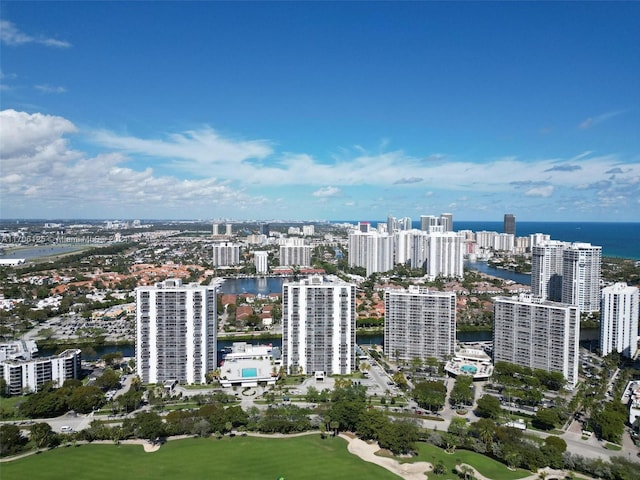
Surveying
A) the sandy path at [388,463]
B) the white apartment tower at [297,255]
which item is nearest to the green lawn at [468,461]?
the sandy path at [388,463]

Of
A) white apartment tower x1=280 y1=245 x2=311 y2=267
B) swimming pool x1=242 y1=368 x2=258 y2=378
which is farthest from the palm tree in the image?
white apartment tower x1=280 y1=245 x2=311 y2=267

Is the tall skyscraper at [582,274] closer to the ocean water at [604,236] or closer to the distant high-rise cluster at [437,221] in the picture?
the ocean water at [604,236]

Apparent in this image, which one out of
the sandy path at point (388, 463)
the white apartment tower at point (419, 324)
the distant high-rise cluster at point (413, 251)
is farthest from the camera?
the distant high-rise cluster at point (413, 251)

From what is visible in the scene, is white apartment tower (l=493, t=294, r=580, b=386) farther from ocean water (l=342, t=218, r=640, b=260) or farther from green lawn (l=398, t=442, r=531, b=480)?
ocean water (l=342, t=218, r=640, b=260)

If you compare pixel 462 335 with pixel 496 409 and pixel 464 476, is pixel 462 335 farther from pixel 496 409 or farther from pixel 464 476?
pixel 464 476

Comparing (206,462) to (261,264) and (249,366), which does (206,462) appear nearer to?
(249,366)

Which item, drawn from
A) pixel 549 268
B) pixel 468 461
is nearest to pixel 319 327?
pixel 468 461

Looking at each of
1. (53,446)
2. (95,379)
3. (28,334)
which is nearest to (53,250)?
(28,334)
